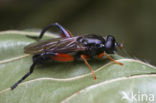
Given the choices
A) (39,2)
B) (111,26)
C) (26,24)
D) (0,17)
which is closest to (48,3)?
(39,2)

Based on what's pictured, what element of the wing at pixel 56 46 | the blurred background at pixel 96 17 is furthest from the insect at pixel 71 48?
the blurred background at pixel 96 17

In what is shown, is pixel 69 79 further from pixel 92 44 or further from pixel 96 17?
pixel 96 17

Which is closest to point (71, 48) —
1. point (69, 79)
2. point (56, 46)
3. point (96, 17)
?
point (56, 46)

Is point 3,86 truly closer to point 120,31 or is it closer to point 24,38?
point 24,38

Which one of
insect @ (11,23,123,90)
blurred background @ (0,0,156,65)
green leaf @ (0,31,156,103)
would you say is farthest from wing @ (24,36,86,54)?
blurred background @ (0,0,156,65)

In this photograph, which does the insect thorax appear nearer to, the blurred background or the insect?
the insect

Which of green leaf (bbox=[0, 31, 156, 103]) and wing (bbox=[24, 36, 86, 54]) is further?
wing (bbox=[24, 36, 86, 54])

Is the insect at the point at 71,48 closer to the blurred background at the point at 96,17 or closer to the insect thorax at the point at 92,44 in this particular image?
the insect thorax at the point at 92,44
